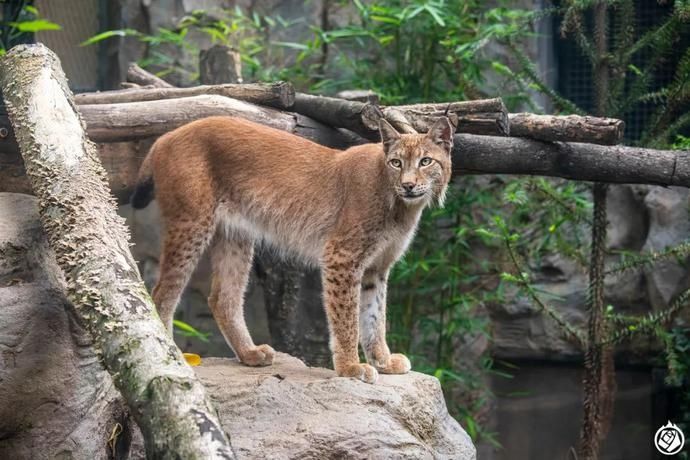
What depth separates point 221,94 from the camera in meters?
5.91

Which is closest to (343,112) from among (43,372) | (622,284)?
(43,372)

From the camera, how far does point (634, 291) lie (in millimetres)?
7820

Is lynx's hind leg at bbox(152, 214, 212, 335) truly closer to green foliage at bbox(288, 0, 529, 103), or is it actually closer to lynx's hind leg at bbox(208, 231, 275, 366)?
lynx's hind leg at bbox(208, 231, 275, 366)

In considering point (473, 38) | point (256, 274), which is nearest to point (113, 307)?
point (256, 274)

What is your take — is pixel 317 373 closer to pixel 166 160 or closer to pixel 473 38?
pixel 166 160

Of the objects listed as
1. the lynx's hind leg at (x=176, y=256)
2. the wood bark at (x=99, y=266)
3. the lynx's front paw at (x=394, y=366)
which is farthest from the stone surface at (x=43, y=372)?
the lynx's front paw at (x=394, y=366)

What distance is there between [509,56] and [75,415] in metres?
5.57

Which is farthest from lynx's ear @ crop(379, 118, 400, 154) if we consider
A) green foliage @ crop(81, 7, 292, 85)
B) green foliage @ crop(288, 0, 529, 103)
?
green foliage @ crop(81, 7, 292, 85)

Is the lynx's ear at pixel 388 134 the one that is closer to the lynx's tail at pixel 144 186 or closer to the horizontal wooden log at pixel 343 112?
the horizontal wooden log at pixel 343 112

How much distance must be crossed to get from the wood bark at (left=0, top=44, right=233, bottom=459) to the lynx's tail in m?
0.77

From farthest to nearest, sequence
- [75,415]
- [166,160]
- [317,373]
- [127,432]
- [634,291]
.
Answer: [634,291]
[166,160]
[317,373]
[127,432]
[75,415]

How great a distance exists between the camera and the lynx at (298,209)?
4883mm

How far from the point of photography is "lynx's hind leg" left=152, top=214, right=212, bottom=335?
16.9 feet

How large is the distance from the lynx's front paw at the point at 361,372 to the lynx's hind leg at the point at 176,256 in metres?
1.07
